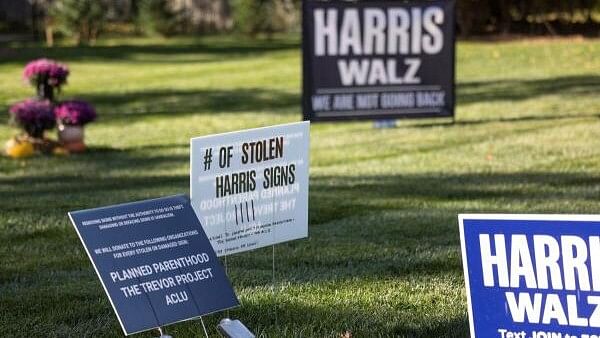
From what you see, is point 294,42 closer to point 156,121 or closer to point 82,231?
point 156,121

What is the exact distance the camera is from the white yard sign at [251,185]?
17.9 ft

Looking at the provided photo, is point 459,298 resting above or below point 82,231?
below

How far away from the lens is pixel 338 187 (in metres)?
11.6

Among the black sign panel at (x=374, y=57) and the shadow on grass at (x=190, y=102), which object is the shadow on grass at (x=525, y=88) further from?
the black sign panel at (x=374, y=57)

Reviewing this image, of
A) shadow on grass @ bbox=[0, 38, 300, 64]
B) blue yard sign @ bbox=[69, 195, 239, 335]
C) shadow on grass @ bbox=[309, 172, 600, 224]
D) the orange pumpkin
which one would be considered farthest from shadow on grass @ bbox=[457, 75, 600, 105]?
blue yard sign @ bbox=[69, 195, 239, 335]

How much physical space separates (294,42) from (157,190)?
30.8m

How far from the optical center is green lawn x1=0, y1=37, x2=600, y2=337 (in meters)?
6.06

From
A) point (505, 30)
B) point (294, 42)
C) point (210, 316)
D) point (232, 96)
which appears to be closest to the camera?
point (210, 316)

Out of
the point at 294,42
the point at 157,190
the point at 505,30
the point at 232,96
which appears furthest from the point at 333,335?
the point at 294,42

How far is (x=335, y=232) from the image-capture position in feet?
28.8

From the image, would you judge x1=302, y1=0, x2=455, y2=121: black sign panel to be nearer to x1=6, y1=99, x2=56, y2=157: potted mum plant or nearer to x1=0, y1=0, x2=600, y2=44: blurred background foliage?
x1=6, y1=99, x2=56, y2=157: potted mum plant

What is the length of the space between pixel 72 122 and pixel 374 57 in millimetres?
4146

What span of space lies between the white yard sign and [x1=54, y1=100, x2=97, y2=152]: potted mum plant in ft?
33.9

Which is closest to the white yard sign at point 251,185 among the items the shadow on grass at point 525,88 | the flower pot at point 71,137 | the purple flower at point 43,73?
the flower pot at point 71,137
